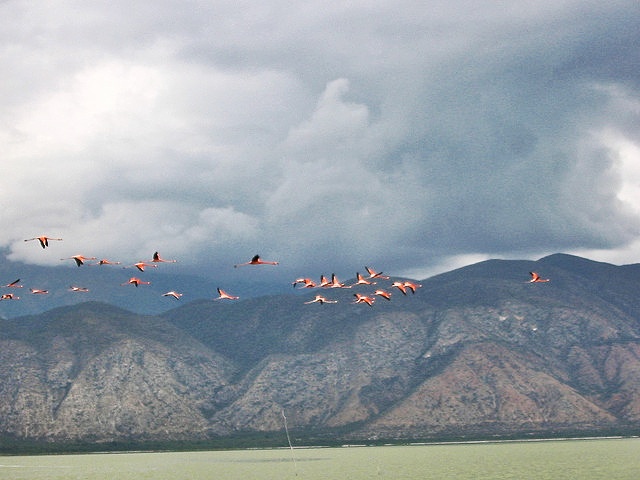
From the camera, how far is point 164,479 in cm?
19512

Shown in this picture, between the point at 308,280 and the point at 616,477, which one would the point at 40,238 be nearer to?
the point at 308,280

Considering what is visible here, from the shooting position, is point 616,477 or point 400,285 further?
point 616,477

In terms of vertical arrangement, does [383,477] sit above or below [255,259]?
below

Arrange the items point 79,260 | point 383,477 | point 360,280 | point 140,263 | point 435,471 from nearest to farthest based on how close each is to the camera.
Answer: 1. point 79,260
2. point 140,263
3. point 360,280
4. point 383,477
5. point 435,471

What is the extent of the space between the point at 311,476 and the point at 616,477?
2766 inches

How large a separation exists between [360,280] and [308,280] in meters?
6.11

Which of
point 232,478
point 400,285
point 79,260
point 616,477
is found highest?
point 79,260

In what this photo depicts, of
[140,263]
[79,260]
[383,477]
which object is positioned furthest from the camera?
[383,477]

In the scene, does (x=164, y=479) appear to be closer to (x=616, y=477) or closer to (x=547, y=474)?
(x=547, y=474)

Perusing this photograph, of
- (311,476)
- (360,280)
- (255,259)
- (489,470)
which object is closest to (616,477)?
(489,470)

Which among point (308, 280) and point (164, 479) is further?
point (164, 479)

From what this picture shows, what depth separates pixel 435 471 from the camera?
195 m

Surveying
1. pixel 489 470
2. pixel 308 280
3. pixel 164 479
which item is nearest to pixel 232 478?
pixel 164 479

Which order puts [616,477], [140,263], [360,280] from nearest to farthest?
[140,263] < [360,280] < [616,477]
